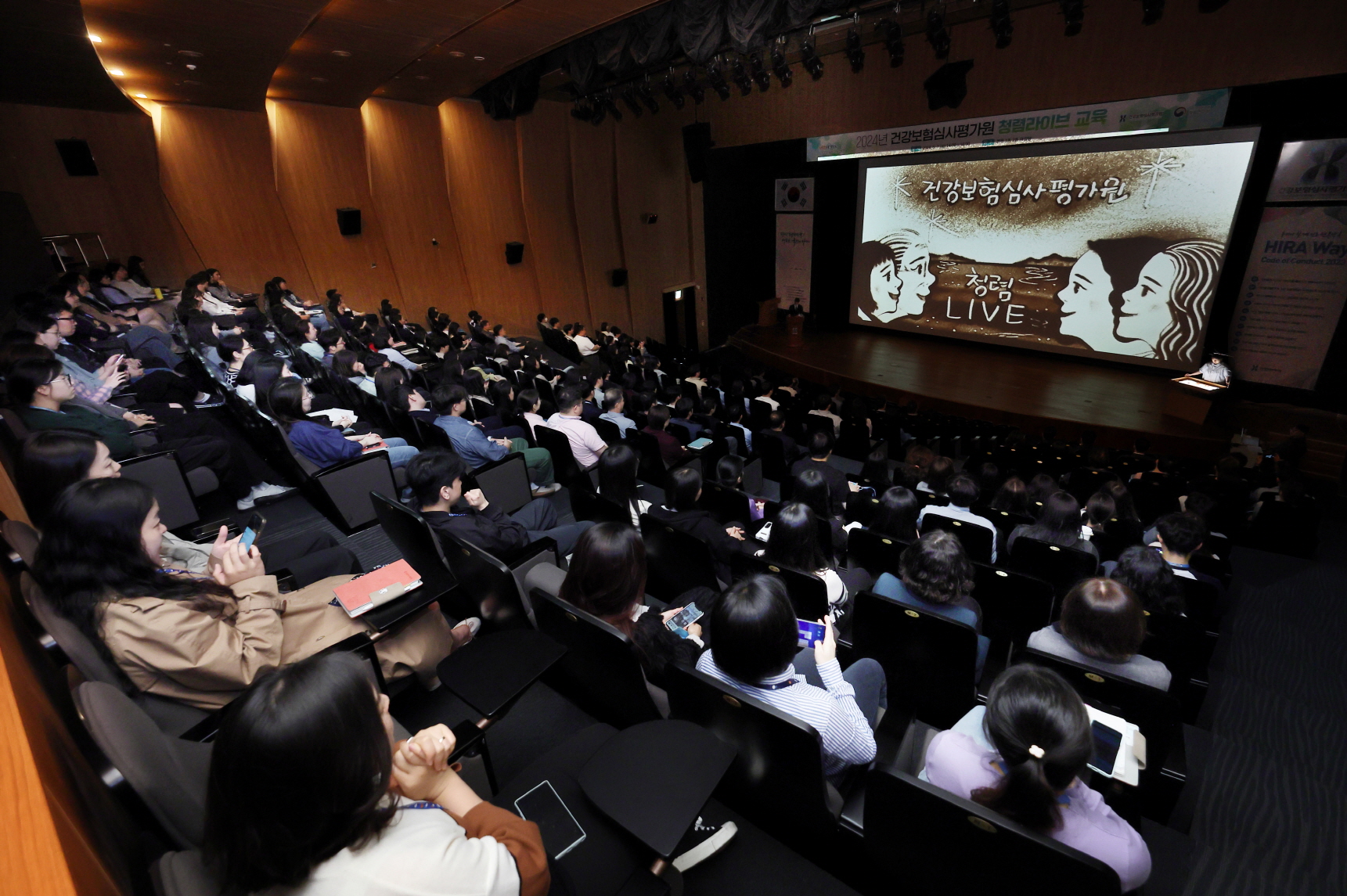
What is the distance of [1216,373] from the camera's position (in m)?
8.09

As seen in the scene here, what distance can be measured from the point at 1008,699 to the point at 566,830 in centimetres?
112

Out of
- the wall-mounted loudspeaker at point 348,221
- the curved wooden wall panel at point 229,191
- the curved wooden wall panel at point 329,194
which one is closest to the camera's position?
the curved wooden wall panel at point 229,191

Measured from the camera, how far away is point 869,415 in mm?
7809

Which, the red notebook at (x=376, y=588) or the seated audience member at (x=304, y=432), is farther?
the seated audience member at (x=304, y=432)

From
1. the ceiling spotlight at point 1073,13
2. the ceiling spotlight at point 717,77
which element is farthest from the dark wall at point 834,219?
the ceiling spotlight at point 717,77

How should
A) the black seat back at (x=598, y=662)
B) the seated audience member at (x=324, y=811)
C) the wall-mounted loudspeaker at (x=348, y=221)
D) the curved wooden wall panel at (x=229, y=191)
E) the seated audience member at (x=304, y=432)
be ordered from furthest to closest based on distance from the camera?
the wall-mounted loudspeaker at (x=348, y=221), the curved wooden wall panel at (x=229, y=191), the seated audience member at (x=304, y=432), the black seat back at (x=598, y=662), the seated audience member at (x=324, y=811)

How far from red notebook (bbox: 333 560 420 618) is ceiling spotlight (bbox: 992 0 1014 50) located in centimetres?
830

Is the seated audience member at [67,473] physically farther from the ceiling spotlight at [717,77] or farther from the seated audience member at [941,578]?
the ceiling spotlight at [717,77]

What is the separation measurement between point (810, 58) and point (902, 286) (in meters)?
5.61

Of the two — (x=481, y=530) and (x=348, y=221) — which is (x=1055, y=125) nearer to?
(x=481, y=530)

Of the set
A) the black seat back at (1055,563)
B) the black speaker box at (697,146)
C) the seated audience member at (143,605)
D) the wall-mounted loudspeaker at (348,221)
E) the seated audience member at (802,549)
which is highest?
the black speaker box at (697,146)

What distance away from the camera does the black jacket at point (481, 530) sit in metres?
2.75

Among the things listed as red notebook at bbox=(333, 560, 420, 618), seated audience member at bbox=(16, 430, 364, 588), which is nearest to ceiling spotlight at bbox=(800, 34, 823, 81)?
red notebook at bbox=(333, 560, 420, 618)

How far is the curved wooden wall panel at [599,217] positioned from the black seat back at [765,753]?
1300 cm
